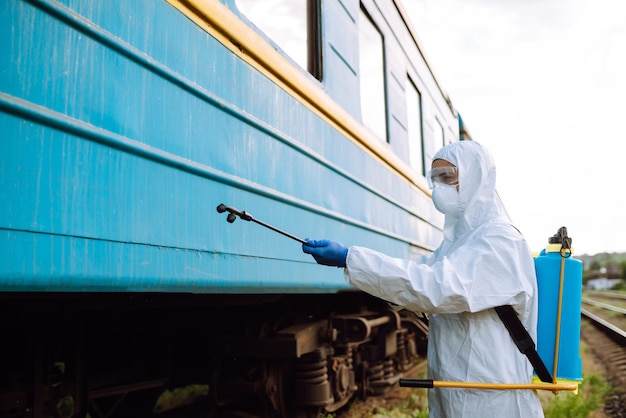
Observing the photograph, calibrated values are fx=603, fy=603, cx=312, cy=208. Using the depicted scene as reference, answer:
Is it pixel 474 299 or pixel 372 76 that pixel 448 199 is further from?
pixel 372 76

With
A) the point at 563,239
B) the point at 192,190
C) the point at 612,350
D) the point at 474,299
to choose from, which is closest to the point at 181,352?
the point at 192,190

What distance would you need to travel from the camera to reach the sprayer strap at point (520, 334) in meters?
1.89

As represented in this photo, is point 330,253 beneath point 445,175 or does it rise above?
beneath

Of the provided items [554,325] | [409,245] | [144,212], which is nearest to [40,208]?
[144,212]

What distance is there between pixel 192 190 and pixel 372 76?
87.2 inches

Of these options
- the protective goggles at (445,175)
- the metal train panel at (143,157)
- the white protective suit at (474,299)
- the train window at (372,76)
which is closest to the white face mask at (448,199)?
the protective goggles at (445,175)

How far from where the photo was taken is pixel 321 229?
103 inches

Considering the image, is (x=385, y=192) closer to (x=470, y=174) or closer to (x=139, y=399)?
(x=470, y=174)

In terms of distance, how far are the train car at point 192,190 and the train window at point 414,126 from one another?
0.88 ft

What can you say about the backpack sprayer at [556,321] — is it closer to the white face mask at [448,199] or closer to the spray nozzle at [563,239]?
the spray nozzle at [563,239]

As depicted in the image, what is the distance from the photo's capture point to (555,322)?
1988 mm

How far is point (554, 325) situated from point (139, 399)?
2494 millimetres

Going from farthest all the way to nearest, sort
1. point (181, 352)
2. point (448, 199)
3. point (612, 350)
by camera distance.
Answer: point (612, 350)
point (181, 352)
point (448, 199)

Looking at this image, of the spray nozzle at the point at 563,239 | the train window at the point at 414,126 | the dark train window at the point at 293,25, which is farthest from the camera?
the train window at the point at 414,126
